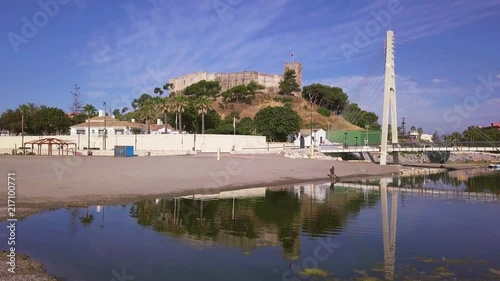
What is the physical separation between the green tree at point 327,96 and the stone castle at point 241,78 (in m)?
4.25

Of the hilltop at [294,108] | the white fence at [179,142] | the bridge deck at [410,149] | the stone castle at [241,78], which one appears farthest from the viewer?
the stone castle at [241,78]

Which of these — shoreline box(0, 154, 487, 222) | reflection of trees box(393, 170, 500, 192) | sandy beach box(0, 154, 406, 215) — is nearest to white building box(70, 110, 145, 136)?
shoreline box(0, 154, 487, 222)

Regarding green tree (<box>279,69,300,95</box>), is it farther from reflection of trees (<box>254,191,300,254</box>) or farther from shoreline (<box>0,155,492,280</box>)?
reflection of trees (<box>254,191,300,254</box>)

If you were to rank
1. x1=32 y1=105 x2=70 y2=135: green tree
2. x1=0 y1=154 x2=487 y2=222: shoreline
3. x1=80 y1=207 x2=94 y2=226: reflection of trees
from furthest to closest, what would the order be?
x1=32 y1=105 x2=70 y2=135: green tree, x1=0 y1=154 x2=487 y2=222: shoreline, x1=80 y1=207 x2=94 y2=226: reflection of trees

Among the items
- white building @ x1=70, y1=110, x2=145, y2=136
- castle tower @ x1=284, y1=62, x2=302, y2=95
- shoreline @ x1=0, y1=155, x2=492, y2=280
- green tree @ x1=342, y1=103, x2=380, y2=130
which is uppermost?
castle tower @ x1=284, y1=62, x2=302, y2=95

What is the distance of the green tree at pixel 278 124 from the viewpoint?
3425 inches

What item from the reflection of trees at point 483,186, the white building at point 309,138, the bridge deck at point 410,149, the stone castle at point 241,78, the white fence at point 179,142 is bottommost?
the reflection of trees at point 483,186

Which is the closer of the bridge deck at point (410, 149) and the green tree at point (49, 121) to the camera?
the bridge deck at point (410, 149)

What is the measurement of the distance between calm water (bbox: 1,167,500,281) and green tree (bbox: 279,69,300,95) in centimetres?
12341

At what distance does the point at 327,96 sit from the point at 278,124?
216ft

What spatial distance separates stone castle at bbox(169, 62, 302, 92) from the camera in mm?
147500

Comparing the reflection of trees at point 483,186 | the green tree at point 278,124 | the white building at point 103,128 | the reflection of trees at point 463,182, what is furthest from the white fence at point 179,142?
the reflection of trees at point 483,186

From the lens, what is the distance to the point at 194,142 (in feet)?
218

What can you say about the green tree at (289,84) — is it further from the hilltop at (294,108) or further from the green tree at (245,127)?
the green tree at (245,127)
